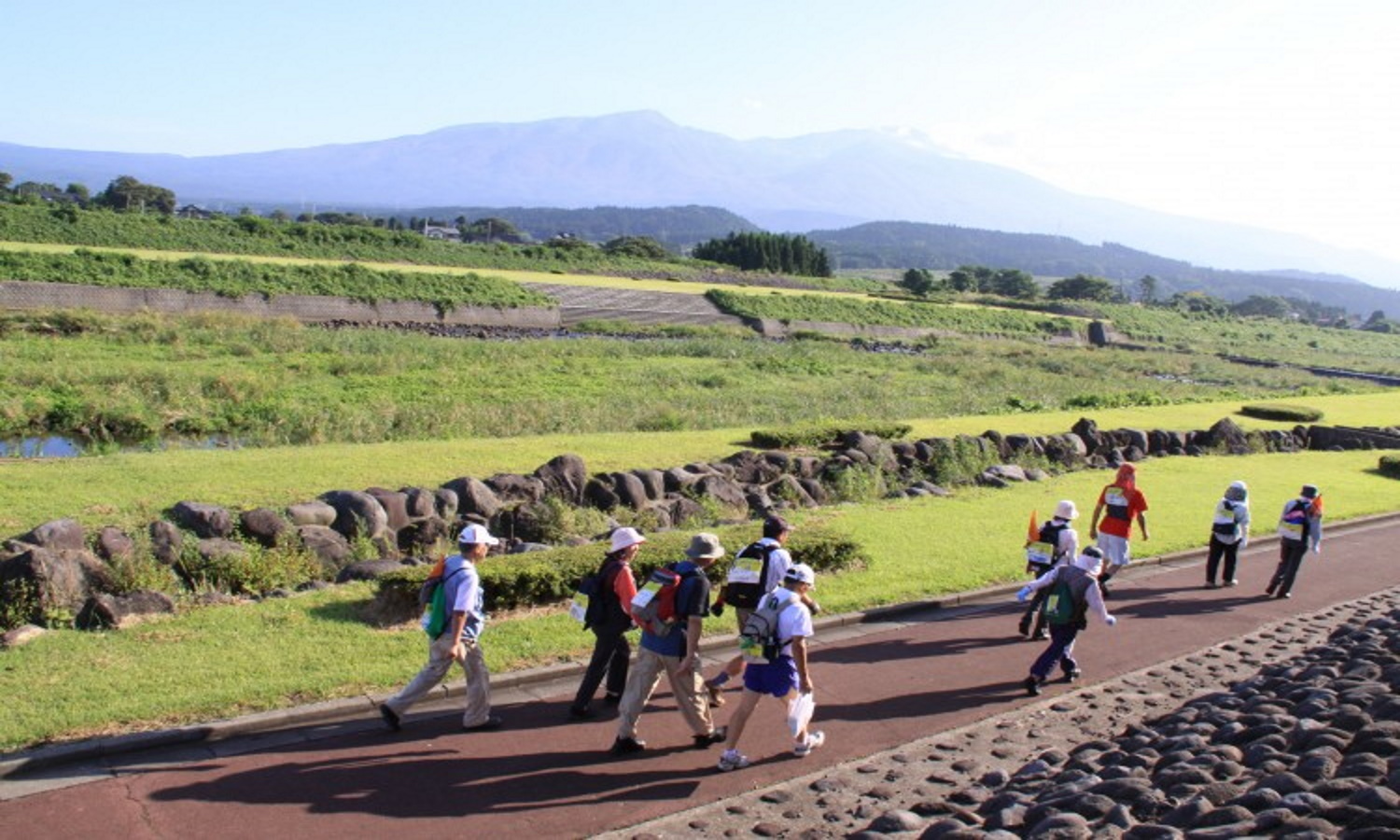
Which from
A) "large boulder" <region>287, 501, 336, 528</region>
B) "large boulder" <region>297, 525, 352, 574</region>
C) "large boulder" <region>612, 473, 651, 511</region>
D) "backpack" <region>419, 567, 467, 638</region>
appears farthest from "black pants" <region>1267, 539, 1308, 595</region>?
"large boulder" <region>287, 501, 336, 528</region>

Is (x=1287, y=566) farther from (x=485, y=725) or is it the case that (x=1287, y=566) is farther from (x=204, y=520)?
(x=204, y=520)

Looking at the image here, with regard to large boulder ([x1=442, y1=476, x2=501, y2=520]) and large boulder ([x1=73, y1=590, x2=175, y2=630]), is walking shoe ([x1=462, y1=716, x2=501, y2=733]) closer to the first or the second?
large boulder ([x1=73, y1=590, x2=175, y2=630])

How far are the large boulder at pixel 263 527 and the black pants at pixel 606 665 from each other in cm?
531

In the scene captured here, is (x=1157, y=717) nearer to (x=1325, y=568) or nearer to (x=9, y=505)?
(x=1325, y=568)

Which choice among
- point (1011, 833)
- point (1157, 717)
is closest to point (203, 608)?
point (1011, 833)

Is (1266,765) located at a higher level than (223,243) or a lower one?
lower

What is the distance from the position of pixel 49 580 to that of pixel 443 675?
15.1 feet

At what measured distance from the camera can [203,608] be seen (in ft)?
38.2

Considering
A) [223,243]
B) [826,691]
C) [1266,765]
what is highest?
[223,243]

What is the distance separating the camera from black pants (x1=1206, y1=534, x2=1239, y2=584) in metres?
16.5

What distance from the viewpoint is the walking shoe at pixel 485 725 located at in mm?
9656

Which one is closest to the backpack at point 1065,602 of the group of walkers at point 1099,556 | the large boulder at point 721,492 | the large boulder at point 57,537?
the group of walkers at point 1099,556

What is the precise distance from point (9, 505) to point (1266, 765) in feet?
45.6

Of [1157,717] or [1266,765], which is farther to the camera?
[1157,717]
